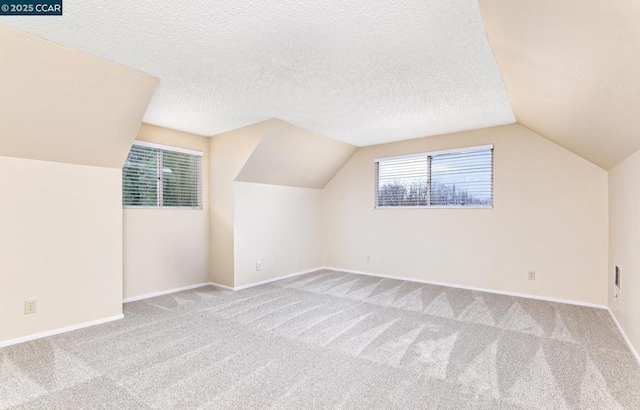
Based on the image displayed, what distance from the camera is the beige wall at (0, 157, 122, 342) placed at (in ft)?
8.61

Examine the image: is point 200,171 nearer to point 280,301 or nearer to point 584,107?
point 280,301

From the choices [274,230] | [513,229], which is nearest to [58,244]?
[274,230]

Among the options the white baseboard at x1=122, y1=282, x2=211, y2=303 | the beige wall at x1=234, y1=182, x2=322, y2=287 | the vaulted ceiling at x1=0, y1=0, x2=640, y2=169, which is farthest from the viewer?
the beige wall at x1=234, y1=182, x2=322, y2=287

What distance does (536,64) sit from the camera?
199 cm

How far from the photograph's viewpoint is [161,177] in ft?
13.7

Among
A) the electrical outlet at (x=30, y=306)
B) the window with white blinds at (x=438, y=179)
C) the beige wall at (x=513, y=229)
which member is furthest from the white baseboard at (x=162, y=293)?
the window with white blinds at (x=438, y=179)

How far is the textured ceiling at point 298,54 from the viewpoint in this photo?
177 cm

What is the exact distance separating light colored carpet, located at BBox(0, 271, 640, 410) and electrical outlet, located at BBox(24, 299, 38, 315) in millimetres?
281

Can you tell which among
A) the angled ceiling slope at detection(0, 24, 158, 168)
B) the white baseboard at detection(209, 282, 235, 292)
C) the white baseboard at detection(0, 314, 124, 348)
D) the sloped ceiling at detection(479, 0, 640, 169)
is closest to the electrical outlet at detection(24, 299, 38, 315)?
the white baseboard at detection(0, 314, 124, 348)

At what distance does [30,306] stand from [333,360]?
2.82m

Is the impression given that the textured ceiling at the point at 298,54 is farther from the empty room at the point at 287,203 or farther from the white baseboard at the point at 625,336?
the white baseboard at the point at 625,336

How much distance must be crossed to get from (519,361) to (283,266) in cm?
365

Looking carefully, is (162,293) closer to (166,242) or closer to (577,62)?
(166,242)

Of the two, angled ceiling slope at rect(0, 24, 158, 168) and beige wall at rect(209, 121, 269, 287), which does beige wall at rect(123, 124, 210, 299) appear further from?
angled ceiling slope at rect(0, 24, 158, 168)
